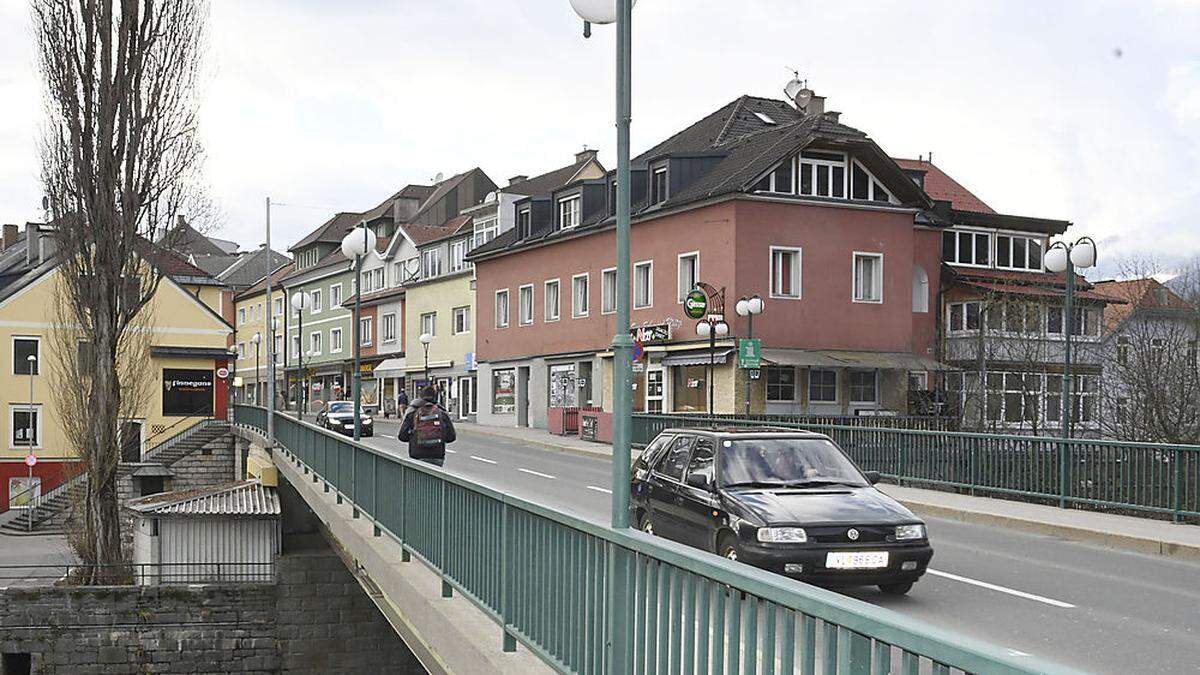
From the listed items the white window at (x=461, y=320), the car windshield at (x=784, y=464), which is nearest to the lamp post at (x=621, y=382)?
the car windshield at (x=784, y=464)

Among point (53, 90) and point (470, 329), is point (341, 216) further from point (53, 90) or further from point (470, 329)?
point (53, 90)

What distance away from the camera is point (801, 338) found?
3881 centimetres

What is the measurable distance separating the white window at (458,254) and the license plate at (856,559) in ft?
171

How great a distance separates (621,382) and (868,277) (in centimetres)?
3572

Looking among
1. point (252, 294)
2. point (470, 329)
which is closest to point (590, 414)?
point (470, 329)

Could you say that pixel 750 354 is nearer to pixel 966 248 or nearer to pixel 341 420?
pixel 341 420

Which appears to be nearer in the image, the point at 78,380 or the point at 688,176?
the point at 78,380

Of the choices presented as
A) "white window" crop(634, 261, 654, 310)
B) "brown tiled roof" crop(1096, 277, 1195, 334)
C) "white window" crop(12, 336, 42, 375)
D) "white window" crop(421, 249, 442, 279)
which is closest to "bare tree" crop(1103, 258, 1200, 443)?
"brown tiled roof" crop(1096, 277, 1195, 334)

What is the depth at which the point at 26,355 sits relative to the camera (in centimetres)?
5469

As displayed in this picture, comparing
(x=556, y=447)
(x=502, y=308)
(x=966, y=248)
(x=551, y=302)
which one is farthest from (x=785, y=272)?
(x=502, y=308)

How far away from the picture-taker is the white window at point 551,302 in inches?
1911

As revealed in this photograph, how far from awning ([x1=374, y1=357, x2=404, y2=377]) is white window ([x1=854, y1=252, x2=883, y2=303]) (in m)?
33.8

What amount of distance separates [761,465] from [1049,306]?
3217 cm

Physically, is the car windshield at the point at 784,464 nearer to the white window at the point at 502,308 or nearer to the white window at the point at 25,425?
the white window at the point at 502,308
